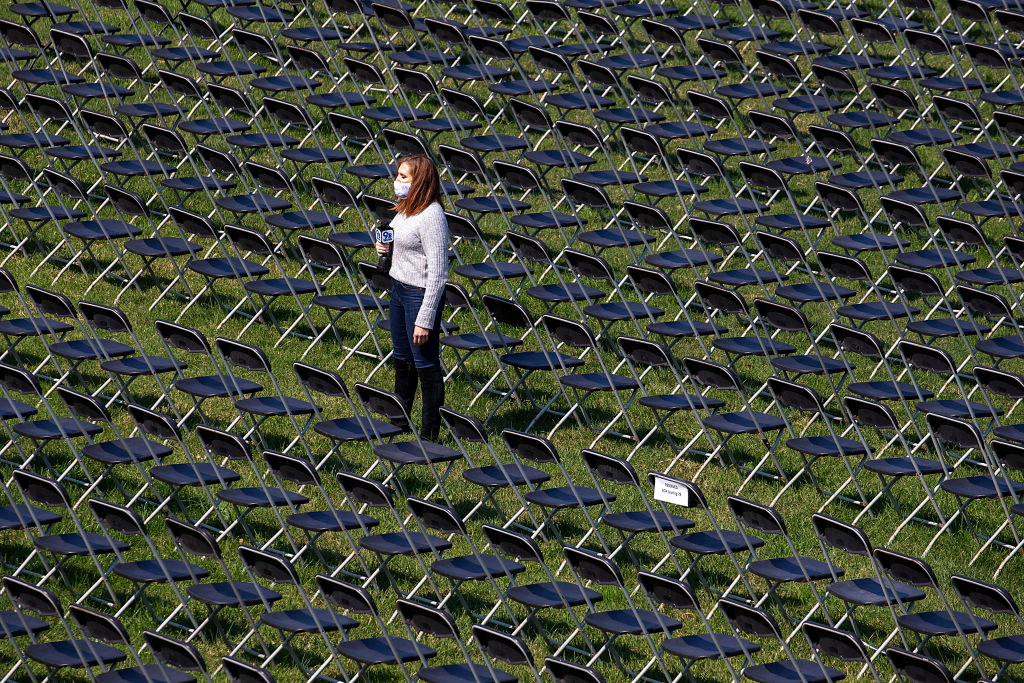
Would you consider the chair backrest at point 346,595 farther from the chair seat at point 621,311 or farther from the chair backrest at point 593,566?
the chair seat at point 621,311

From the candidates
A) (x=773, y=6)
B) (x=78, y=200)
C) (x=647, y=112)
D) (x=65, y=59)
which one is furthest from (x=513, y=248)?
(x=65, y=59)

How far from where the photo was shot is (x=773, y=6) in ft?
41.7

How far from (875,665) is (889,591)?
36 cm

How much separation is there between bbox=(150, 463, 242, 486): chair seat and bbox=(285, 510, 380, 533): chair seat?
414 mm

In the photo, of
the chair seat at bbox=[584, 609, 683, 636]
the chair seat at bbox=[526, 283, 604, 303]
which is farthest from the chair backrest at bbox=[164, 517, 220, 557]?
the chair seat at bbox=[526, 283, 604, 303]

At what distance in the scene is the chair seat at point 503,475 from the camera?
782 centimetres

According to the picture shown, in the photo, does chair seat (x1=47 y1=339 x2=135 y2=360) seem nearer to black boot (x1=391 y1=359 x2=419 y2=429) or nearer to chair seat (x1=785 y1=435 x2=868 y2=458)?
black boot (x1=391 y1=359 x2=419 y2=429)

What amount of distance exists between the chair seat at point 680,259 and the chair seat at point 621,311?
1.50ft

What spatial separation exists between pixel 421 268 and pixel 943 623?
10.6 feet

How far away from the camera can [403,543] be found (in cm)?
727

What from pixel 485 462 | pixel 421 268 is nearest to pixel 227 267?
pixel 421 268

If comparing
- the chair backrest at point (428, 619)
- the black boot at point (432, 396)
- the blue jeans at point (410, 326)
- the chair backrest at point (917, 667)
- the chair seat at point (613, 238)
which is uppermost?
the chair seat at point (613, 238)

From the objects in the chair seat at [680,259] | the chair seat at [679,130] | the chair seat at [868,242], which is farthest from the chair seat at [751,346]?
the chair seat at [679,130]

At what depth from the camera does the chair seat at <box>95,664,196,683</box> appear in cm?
626
